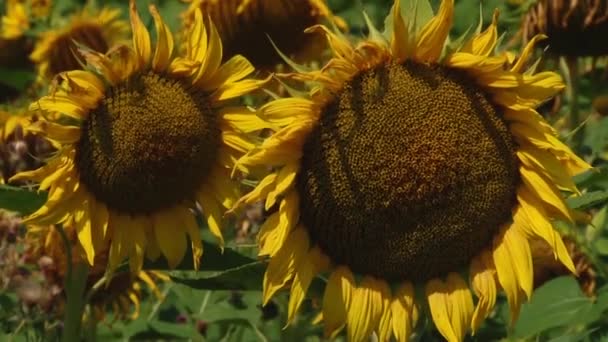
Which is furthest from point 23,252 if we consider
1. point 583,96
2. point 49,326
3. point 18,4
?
point 18,4

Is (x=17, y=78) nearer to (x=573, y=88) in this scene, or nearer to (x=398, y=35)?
(x=573, y=88)

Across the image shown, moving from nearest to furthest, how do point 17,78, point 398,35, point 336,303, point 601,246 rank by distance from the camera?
point 398,35 < point 336,303 < point 601,246 < point 17,78

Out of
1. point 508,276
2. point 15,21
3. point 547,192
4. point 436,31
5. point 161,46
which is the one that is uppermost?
point 436,31

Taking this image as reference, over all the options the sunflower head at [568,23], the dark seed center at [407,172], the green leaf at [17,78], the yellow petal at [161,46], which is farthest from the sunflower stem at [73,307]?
the green leaf at [17,78]

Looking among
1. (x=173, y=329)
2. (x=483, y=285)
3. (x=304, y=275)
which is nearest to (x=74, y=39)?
(x=173, y=329)

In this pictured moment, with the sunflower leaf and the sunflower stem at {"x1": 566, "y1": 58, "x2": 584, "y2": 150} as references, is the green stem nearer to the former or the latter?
the sunflower stem at {"x1": 566, "y1": 58, "x2": 584, "y2": 150}

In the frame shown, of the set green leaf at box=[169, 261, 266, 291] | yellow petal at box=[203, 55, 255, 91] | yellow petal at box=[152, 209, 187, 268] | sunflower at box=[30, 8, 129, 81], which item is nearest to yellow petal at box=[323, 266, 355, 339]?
green leaf at box=[169, 261, 266, 291]

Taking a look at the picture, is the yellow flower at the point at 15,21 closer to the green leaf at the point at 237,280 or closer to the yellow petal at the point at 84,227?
the yellow petal at the point at 84,227
